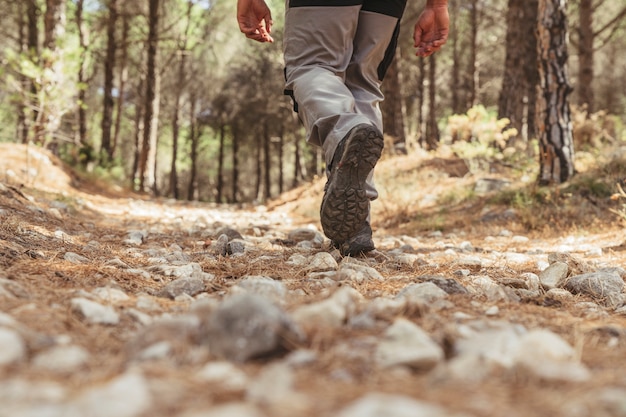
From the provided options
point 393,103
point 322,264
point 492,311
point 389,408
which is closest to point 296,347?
point 389,408

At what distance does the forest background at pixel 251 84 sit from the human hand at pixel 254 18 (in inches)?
138

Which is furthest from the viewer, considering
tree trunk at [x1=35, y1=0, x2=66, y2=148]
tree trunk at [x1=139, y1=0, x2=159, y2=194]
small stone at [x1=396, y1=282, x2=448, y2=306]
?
tree trunk at [x1=139, y1=0, x2=159, y2=194]

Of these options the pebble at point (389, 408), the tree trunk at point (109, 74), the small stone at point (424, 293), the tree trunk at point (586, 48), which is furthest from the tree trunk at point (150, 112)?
the pebble at point (389, 408)

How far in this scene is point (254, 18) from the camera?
2.76m

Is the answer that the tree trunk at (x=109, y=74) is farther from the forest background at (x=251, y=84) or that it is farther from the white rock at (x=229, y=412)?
the white rock at (x=229, y=412)

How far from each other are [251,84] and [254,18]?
66.3ft

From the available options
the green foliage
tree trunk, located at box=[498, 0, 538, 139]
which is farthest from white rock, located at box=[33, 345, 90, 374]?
tree trunk, located at box=[498, 0, 538, 139]

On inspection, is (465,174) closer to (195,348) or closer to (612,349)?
(612,349)

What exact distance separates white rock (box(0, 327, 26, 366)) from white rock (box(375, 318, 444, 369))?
0.64m

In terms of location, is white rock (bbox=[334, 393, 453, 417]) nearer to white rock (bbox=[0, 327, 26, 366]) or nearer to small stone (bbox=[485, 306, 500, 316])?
white rock (bbox=[0, 327, 26, 366])

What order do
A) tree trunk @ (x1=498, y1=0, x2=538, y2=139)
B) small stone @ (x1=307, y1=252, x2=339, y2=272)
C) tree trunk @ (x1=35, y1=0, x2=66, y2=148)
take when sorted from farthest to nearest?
tree trunk @ (x1=498, y1=0, x2=538, y2=139) < tree trunk @ (x1=35, y1=0, x2=66, y2=148) < small stone @ (x1=307, y1=252, x2=339, y2=272)

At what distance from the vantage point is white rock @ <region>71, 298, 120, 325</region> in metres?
1.29

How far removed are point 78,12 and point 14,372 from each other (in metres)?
14.3

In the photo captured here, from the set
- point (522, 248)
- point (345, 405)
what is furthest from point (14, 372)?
point (522, 248)
